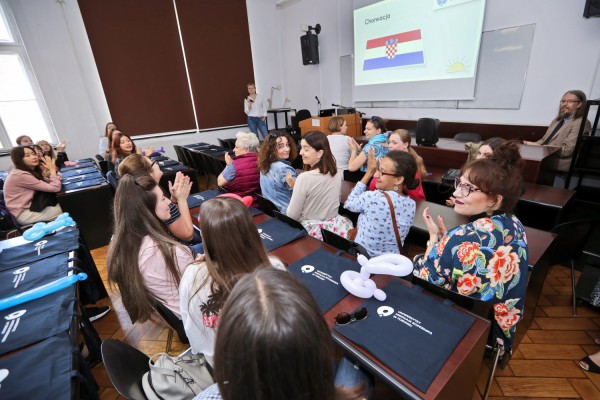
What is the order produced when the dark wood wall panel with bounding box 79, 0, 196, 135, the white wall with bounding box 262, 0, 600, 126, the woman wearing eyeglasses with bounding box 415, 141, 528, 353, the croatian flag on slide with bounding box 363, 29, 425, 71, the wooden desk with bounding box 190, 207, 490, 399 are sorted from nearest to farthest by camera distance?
the wooden desk with bounding box 190, 207, 490, 399
the woman wearing eyeglasses with bounding box 415, 141, 528, 353
the white wall with bounding box 262, 0, 600, 126
the croatian flag on slide with bounding box 363, 29, 425, 71
the dark wood wall panel with bounding box 79, 0, 196, 135

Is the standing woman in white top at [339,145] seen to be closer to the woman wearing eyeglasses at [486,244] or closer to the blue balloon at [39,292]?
the woman wearing eyeglasses at [486,244]

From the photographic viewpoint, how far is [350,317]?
102 centimetres

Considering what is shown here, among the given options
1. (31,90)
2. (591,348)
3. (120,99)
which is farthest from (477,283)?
(31,90)

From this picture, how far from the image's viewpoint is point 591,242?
2020 millimetres

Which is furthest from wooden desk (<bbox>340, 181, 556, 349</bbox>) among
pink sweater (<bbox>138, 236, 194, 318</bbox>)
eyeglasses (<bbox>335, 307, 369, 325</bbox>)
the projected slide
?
the projected slide

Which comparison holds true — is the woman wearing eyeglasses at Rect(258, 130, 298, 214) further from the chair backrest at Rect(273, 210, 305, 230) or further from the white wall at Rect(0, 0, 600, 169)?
the white wall at Rect(0, 0, 600, 169)

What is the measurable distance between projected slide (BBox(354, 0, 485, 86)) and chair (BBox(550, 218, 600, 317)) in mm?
3293

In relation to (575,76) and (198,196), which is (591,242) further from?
(198,196)

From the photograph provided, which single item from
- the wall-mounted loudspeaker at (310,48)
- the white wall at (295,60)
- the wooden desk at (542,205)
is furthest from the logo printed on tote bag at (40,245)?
the wall-mounted loudspeaker at (310,48)

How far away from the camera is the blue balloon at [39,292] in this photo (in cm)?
124

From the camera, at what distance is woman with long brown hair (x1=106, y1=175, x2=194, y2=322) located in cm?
127

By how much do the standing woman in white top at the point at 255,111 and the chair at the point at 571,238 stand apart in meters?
6.26

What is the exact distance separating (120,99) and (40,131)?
59.7 inches

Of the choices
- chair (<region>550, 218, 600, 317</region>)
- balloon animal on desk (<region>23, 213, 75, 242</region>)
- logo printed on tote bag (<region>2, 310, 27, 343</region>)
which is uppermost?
balloon animal on desk (<region>23, 213, 75, 242</region>)
